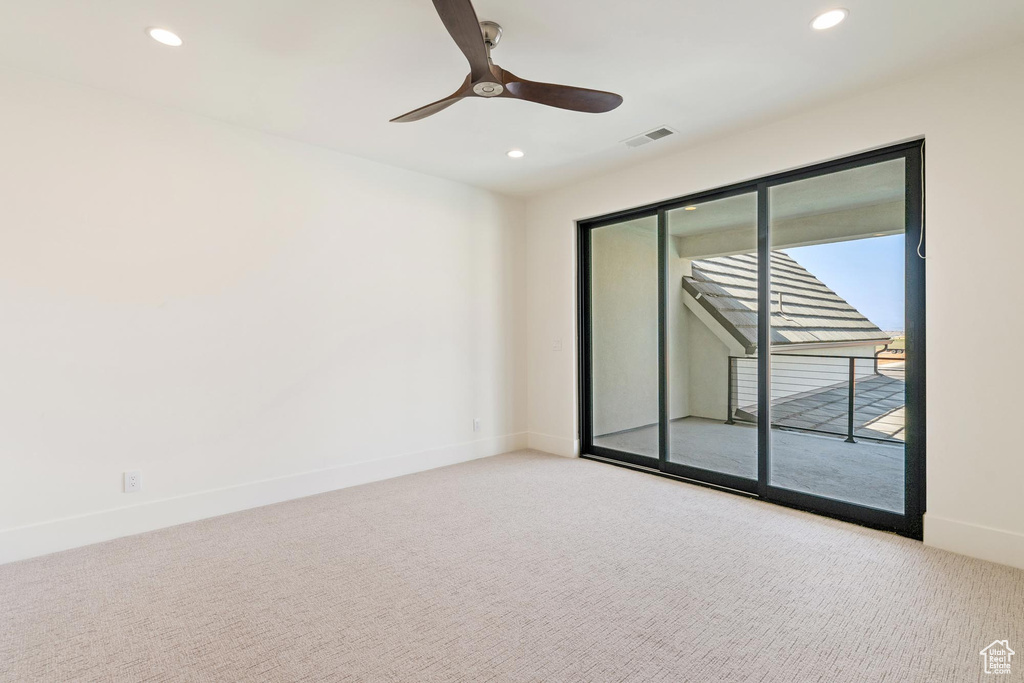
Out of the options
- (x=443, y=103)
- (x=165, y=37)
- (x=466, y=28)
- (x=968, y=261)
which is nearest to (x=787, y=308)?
(x=968, y=261)

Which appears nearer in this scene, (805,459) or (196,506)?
(196,506)

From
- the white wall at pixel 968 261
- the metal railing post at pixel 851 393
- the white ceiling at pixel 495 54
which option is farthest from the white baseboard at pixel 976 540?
the white ceiling at pixel 495 54

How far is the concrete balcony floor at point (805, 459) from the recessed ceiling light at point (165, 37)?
398 centimetres

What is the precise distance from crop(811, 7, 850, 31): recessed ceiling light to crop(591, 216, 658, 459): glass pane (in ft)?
6.38

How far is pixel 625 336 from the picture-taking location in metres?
4.41

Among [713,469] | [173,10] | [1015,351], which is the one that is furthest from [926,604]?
[173,10]

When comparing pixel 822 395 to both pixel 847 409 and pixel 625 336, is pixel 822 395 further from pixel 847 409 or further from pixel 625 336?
pixel 625 336

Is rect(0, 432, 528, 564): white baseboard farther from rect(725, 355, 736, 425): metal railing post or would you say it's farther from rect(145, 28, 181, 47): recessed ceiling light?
rect(145, 28, 181, 47): recessed ceiling light

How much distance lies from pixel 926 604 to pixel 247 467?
375cm

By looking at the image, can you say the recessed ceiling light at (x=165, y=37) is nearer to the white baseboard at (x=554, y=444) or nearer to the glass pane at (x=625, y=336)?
the glass pane at (x=625, y=336)

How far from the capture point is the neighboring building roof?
126 inches

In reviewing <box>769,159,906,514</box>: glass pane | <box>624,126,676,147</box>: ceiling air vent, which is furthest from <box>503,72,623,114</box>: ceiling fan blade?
<box>769,159,906,514</box>: glass pane

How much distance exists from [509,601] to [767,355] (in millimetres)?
2465

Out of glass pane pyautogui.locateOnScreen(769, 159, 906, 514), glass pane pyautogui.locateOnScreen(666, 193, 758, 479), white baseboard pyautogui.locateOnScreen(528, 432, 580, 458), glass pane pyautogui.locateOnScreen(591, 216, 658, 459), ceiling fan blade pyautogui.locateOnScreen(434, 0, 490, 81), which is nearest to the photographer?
ceiling fan blade pyautogui.locateOnScreen(434, 0, 490, 81)
